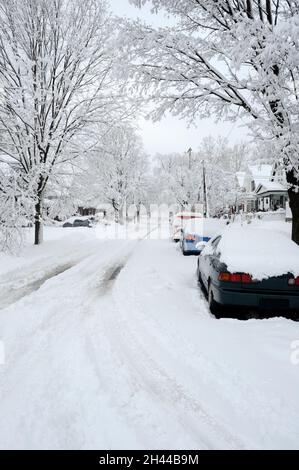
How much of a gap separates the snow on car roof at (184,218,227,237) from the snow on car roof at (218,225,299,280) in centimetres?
600

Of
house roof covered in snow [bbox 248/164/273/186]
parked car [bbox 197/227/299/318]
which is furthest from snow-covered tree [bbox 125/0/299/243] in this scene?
parked car [bbox 197/227/299/318]

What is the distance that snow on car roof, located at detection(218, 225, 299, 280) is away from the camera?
15.5ft

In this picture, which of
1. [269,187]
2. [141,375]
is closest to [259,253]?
[141,375]

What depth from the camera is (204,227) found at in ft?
40.6

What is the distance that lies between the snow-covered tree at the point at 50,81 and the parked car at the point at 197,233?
6409 millimetres

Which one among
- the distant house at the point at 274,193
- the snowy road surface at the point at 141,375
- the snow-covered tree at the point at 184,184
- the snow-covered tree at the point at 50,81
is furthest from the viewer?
the snow-covered tree at the point at 184,184

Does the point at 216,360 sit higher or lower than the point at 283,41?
lower

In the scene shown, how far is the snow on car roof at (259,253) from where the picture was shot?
4.73m

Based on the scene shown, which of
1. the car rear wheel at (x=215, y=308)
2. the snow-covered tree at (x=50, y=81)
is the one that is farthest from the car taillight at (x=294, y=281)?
the snow-covered tree at (x=50, y=81)

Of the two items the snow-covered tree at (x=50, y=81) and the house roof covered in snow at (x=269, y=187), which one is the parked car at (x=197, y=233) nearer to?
the snow-covered tree at (x=50, y=81)

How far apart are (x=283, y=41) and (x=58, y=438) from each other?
6.25 meters
